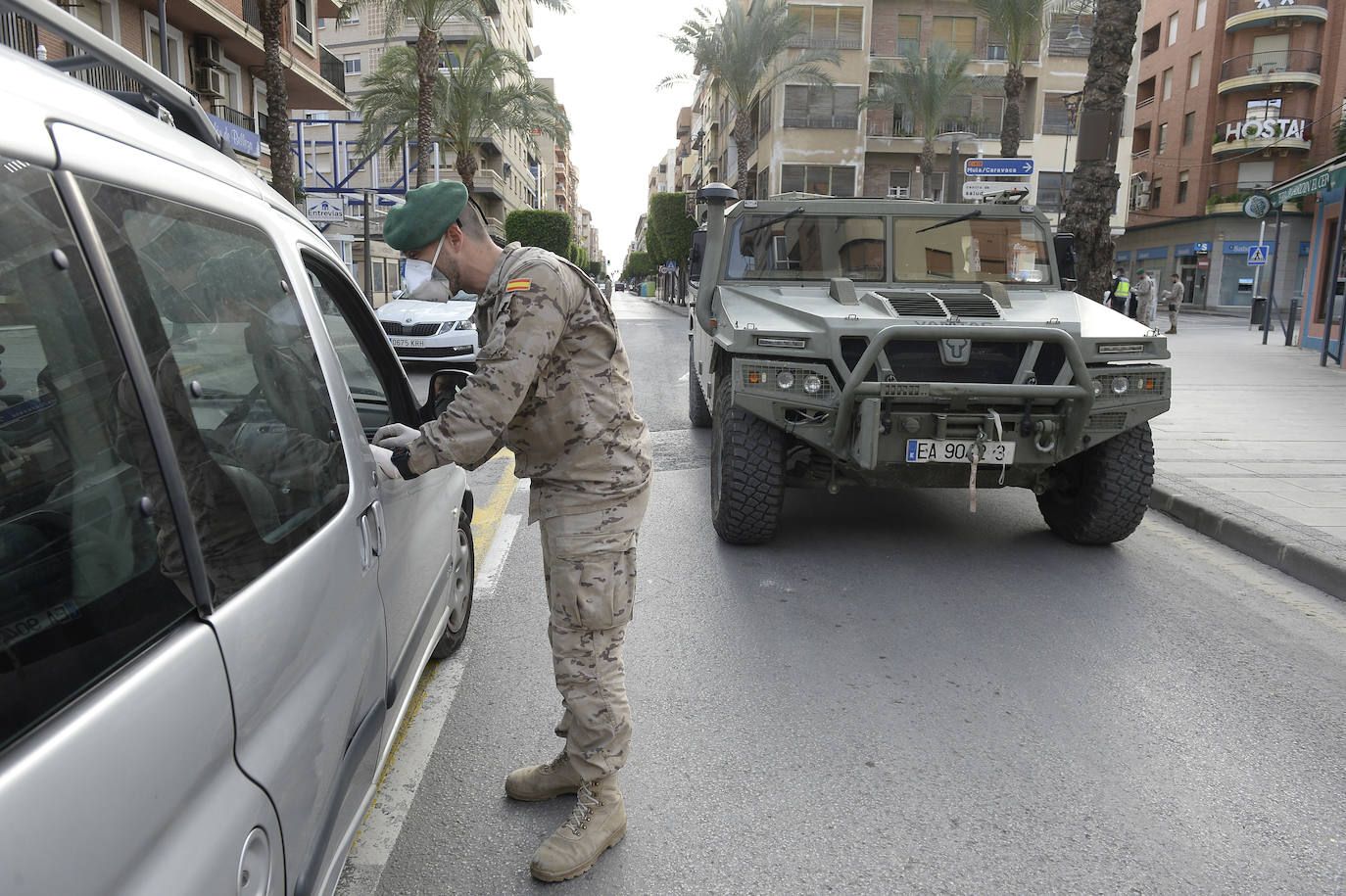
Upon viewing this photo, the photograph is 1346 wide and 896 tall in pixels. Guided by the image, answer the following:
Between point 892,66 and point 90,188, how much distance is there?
4815 cm

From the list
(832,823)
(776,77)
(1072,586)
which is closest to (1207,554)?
(1072,586)

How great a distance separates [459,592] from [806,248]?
3.83 meters

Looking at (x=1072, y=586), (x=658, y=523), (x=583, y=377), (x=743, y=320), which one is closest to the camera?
(x=583, y=377)

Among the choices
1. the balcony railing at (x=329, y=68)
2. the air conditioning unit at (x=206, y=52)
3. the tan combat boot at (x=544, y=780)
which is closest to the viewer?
the tan combat boot at (x=544, y=780)

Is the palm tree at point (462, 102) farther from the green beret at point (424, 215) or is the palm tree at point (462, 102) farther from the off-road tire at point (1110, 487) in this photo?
the green beret at point (424, 215)

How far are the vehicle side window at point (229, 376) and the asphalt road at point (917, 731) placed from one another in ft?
3.82

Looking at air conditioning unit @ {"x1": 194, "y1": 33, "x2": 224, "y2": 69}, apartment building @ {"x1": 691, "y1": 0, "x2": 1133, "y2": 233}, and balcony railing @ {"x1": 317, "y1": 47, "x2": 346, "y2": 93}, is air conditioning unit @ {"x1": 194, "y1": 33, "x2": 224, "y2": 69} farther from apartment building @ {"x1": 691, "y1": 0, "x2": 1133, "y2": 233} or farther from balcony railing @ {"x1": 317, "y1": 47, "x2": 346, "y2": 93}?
apartment building @ {"x1": 691, "y1": 0, "x2": 1133, "y2": 233}

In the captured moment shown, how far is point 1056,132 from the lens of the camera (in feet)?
155

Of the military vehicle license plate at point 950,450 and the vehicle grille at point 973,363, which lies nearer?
the military vehicle license plate at point 950,450

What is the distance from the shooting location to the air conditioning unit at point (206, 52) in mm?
23516

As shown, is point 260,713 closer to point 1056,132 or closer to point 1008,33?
point 1008,33

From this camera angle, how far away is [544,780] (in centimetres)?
286

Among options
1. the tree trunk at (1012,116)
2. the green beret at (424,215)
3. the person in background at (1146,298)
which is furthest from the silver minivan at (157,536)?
the person in background at (1146,298)

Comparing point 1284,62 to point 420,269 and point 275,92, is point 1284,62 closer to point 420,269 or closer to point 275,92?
point 275,92
